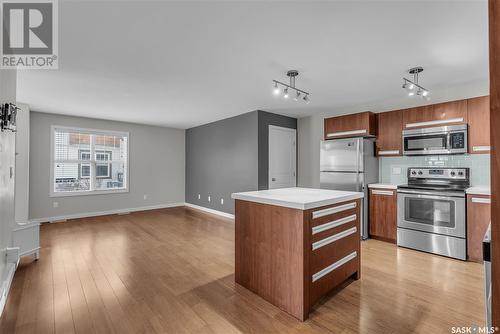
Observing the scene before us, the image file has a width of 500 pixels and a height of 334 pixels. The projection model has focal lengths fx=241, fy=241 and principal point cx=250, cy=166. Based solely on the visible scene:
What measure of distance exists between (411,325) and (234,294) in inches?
56.8

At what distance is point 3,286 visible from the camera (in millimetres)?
2105

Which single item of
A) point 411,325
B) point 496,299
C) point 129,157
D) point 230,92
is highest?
point 230,92

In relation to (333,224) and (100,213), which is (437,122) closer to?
(333,224)

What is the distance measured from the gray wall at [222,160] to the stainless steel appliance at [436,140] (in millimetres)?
2636

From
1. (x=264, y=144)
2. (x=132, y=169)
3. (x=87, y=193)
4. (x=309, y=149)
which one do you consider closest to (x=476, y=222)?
(x=309, y=149)

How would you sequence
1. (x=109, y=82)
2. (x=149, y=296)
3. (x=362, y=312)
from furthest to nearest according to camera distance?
(x=109, y=82), (x=149, y=296), (x=362, y=312)

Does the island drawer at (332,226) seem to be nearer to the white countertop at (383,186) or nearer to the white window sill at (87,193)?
the white countertop at (383,186)

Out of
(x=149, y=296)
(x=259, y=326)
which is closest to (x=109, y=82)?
(x=149, y=296)

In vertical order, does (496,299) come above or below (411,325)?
above

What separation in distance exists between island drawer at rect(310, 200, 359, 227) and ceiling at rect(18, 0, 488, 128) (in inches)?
60.9

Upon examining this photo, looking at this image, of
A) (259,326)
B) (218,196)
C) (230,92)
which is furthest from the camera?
(218,196)

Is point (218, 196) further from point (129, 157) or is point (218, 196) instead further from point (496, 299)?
point (496, 299)

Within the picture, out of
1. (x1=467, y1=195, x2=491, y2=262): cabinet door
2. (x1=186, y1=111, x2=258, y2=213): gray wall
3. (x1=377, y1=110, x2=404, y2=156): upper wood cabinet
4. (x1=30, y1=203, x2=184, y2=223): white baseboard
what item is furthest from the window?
(x1=467, y1=195, x2=491, y2=262): cabinet door

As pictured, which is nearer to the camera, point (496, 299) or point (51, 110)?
point (496, 299)
